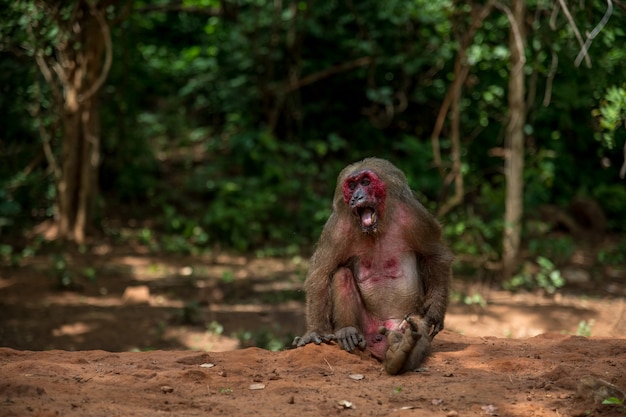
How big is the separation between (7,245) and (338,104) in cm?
787

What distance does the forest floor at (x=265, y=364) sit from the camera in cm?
446

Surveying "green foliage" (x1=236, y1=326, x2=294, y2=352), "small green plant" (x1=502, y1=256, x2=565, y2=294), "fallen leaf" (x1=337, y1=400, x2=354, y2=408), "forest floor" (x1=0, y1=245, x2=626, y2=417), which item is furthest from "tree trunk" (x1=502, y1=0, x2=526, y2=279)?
"fallen leaf" (x1=337, y1=400, x2=354, y2=408)

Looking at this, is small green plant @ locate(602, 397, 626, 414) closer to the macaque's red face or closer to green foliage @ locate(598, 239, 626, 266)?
the macaque's red face

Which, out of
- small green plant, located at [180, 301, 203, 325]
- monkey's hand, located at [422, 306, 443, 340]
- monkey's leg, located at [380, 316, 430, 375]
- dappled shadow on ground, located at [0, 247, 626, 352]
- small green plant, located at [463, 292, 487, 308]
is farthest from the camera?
small green plant, located at [463, 292, 487, 308]

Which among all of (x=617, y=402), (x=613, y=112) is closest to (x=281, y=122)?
(x=613, y=112)

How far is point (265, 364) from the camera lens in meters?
5.64

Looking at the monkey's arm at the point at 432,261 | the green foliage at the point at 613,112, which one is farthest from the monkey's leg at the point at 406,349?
the green foliage at the point at 613,112

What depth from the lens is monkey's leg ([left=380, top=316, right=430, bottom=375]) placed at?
5242 mm

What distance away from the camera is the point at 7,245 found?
502 inches

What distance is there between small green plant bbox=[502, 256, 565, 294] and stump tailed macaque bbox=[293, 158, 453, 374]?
550 cm

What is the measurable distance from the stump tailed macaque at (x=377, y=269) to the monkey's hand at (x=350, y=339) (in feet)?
0.03

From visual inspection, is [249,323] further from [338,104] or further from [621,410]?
[338,104]

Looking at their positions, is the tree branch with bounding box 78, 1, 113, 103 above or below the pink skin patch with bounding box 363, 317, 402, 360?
above

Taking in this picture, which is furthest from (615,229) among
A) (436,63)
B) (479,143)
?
(436,63)
